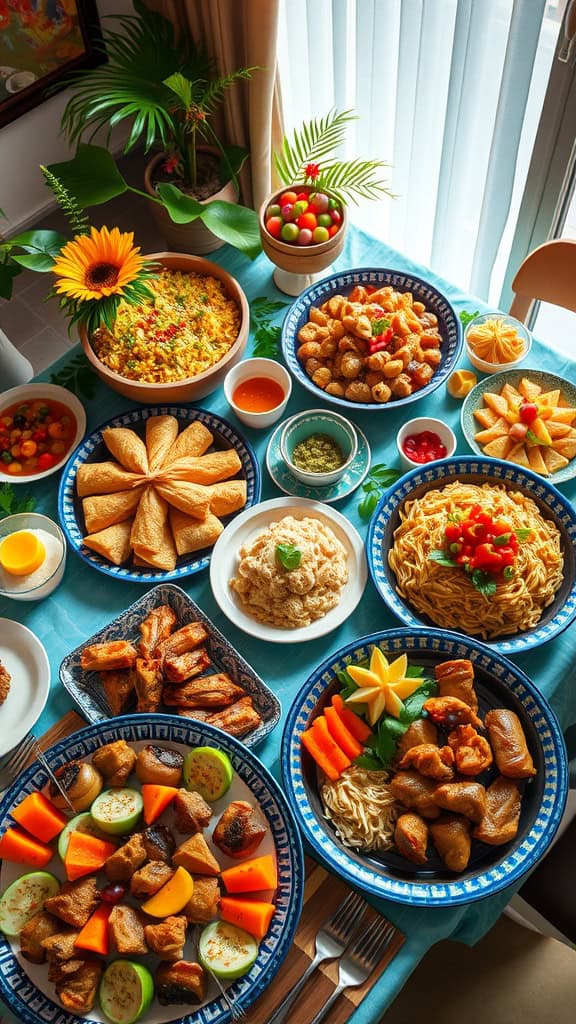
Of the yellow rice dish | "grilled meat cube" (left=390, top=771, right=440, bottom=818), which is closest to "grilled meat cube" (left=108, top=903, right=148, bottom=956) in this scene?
"grilled meat cube" (left=390, top=771, right=440, bottom=818)

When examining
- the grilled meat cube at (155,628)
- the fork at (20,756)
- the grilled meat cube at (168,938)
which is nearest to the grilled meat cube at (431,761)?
the grilled meat cube at (168,938)

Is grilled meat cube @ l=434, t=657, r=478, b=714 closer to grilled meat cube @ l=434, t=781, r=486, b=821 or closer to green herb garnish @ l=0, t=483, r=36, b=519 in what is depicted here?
grilled meat cube @ l=434, t=781, r=486, b=821

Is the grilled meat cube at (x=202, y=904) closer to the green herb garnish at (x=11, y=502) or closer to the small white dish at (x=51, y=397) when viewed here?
the green herb garnish at (x=11, y=502)

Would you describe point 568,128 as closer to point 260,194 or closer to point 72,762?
point 260,194

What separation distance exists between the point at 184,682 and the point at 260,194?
2135mm

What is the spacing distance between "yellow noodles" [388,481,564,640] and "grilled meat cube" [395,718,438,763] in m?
0.32

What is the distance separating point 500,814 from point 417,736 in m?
0.27

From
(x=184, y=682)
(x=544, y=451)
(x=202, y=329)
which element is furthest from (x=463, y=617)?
(x=202, y=329)

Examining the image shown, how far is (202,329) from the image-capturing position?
111 inches

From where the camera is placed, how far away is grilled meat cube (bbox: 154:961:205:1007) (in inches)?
70.9

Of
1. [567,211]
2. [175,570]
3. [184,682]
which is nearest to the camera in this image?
[184,682]

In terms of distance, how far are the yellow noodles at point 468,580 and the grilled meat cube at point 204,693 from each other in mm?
566

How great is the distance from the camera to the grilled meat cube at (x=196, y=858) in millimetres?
1923

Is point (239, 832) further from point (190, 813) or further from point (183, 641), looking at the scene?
point (183, 641)
